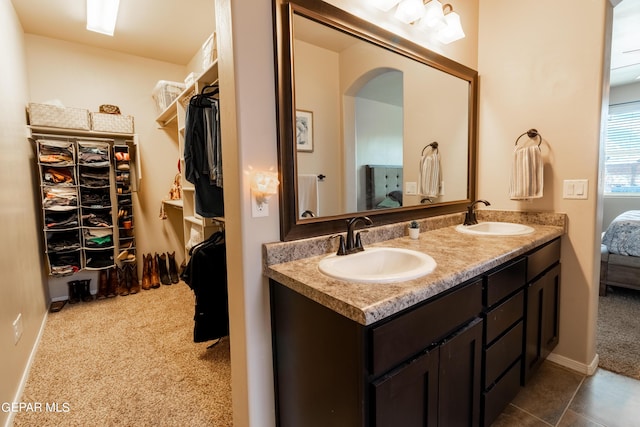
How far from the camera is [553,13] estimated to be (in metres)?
1.92

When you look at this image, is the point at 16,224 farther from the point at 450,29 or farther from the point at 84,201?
the point at 450,29

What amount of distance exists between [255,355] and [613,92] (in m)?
6.63

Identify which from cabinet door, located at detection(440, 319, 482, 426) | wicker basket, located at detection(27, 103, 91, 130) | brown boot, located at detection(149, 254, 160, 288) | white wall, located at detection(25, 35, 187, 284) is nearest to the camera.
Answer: cabinet door, located at detection(440, 319, 482, 426)

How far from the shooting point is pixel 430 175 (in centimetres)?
207

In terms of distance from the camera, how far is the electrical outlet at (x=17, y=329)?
1.78 meters

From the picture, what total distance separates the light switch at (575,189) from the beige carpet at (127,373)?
7.93ft

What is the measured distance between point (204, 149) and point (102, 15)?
1.75 meters

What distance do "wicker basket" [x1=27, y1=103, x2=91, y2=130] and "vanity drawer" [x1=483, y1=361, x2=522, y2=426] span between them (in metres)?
3.87

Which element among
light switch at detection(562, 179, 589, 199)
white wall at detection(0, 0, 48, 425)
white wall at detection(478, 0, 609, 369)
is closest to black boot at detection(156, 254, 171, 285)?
white wall at detection(0, 0, 48, 425)

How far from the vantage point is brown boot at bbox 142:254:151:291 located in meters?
3.46

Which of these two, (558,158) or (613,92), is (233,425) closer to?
(558,158)

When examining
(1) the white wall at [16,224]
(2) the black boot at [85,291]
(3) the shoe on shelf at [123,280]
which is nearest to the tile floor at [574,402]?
(1) the white wall at [16,224]

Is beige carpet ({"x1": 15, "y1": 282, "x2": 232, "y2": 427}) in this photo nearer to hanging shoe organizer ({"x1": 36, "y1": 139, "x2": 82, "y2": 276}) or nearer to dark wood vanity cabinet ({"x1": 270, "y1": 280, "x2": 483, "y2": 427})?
hanging shoe organizer ({"x1": 36, "y1": 139, "x2": 82, "y2": 276})

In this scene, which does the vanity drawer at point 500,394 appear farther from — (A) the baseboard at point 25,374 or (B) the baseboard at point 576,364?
(A) the baseboard at point 25,374
